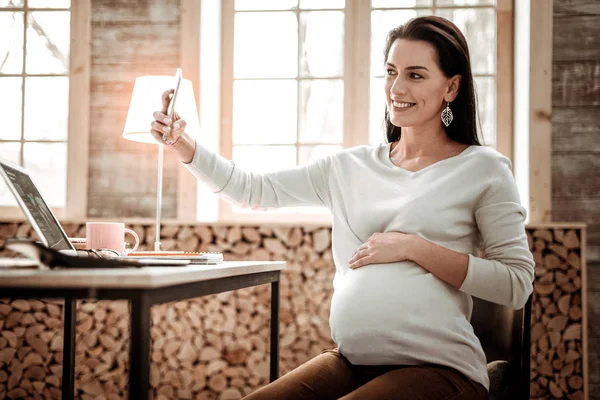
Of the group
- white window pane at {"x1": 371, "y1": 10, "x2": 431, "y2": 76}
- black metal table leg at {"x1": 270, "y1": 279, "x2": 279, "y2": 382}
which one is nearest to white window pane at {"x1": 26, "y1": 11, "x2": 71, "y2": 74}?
white window pane at {"x1": 371, "y1": 10, "x2": 431, "y2": 76}

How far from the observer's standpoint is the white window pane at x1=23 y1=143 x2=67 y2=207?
3.20m

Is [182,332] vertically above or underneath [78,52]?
underneath

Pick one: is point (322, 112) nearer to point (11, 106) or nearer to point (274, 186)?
point (274, 186)

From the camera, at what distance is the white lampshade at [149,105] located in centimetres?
263

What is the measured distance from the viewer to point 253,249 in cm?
286

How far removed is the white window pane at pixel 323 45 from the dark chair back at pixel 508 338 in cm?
182

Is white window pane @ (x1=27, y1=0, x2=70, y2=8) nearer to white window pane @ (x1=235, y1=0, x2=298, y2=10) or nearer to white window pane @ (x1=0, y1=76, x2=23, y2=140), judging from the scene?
white window pane @ (x1=0, y1=76, x2=23, y2=140)

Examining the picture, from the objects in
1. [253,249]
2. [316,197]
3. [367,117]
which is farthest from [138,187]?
[316,197]

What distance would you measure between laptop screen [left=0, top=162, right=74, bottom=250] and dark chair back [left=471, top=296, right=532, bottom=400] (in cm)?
105

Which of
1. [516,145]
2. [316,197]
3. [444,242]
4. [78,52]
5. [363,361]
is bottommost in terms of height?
[363,361]

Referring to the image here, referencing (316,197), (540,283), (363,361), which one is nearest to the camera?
(363,361)

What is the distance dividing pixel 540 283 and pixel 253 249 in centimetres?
125

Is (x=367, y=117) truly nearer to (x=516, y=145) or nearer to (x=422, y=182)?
(x=516, y=145)

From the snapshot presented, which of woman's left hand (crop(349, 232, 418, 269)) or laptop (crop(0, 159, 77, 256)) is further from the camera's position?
woman's left hand (crop(349, 232, 418, 269))
